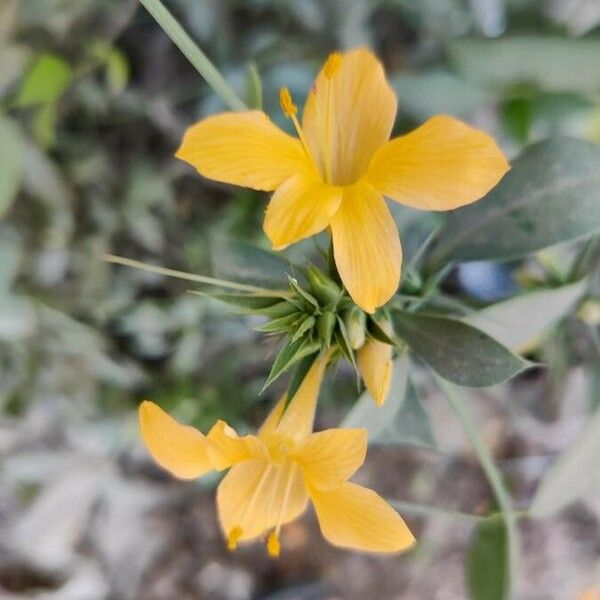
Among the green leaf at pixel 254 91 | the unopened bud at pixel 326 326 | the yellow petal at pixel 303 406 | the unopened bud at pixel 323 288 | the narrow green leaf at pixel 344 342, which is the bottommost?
the yellow petal at pixel 303 406

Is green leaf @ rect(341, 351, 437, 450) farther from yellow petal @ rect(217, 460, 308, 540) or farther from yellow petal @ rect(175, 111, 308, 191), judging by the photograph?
yellow petal @ rect(175, 111, 308, 191)

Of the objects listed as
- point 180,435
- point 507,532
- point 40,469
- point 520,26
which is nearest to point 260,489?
point 180,435

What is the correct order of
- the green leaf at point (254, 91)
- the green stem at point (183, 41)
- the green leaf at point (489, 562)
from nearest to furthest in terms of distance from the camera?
the green stem at point (183, 41), the green leaf at point (254, 91), the green leaf at point (489, 562)

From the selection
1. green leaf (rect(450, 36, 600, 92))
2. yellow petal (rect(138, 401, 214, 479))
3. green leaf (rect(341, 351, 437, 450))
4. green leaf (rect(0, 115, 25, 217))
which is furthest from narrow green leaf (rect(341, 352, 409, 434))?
green leaf (rect(0, 115, 25, 217))

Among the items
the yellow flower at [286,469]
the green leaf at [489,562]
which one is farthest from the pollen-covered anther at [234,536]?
the green leaf at [489,562]

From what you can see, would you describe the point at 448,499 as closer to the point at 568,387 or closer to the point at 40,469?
the point at 568,387

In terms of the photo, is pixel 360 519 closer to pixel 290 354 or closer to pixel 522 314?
pixel 290 354

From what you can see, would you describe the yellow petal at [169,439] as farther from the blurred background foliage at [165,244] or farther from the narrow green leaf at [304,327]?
the blurred background foliage at [165,244]
